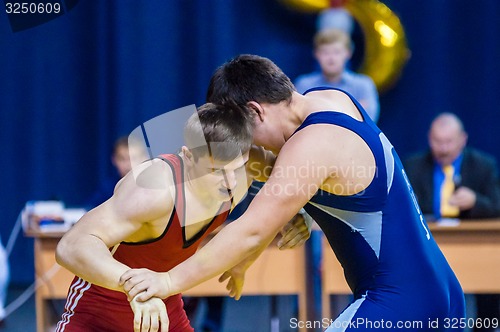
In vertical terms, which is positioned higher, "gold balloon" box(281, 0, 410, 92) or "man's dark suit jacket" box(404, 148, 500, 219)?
"gold balloon" box(281, 0, 410, 92)

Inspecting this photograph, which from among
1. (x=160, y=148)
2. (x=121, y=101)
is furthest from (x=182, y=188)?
(x=121, y=101)

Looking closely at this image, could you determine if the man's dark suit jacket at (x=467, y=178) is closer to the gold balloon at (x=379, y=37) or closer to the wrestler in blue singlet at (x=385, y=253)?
the gold balloon at (x=379, y=37)

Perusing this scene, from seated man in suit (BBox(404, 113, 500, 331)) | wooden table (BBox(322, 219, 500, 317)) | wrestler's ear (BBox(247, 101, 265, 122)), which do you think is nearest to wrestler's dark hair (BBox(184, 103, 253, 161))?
wrestler's ear (BBox(247, 101, 265, 122))

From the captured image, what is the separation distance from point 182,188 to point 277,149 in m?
0.32

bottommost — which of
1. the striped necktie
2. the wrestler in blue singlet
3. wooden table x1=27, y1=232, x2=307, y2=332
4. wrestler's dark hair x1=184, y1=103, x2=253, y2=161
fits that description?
wooden table x1=27, y1=232, x2=307, y2=332

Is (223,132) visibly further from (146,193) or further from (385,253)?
(385,253)

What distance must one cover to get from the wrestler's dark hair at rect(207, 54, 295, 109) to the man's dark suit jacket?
3060 mm

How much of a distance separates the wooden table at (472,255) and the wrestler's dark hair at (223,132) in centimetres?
258

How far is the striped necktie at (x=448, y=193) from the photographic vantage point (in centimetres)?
520

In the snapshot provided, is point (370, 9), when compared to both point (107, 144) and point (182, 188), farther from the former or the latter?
point (182, 188)

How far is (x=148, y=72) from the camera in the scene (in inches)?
284

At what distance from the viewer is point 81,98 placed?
24.1 ft

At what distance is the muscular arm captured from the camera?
7.45ft

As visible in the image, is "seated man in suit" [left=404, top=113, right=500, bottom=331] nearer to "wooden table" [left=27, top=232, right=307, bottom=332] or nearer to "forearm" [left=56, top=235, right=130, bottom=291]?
"wooden table" [left=27, top=232, right=307, bottom=332]
